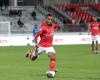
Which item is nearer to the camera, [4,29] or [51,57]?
[51,57]

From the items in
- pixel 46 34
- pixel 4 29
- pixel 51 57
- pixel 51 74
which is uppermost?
pixel 46 34

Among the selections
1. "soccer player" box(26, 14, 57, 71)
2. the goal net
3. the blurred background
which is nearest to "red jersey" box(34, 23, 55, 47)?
"soccer player" box(26, 14, 57, 71)

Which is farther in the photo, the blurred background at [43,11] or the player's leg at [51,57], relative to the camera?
the blurred background at [43,11]

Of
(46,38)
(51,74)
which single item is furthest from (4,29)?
(51,74)

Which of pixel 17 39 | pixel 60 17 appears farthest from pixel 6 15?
pixel 17 39

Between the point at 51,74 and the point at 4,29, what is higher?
the point at 51,74

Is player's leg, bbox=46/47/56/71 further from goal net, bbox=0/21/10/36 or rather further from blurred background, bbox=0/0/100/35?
blurred background, bbox=0/0/100/35

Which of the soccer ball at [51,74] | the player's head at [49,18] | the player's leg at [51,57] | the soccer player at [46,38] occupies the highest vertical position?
the player's head at [49,18]

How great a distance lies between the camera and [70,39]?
133ft

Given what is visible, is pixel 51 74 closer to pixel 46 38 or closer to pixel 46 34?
pixel 46 38

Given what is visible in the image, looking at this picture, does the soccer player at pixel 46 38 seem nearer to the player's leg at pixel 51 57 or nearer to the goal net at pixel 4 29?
the player's leg at pixel 51 57

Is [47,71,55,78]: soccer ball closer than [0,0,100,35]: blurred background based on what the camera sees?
Yes

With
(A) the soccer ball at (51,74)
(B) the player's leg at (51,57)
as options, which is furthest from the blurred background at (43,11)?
(A) the soccer ball at (51,74)

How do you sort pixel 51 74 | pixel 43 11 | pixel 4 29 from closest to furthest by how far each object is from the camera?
1. pixel 51 74
2. pixel 4 29
3. pixel 43 11
